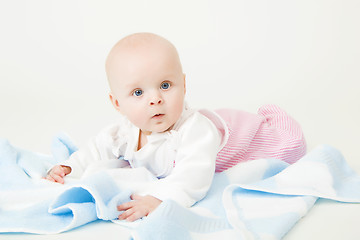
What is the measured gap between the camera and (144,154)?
224cm

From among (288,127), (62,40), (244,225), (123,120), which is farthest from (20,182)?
(62,40)

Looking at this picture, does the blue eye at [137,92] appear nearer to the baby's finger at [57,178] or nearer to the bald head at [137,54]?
the bald head at [137,54]

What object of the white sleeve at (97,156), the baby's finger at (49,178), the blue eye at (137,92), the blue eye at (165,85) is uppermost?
the blue eye at (165,85)

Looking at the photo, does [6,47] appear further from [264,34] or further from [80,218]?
[80,218]

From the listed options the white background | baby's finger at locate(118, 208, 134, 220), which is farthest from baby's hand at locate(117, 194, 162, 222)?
the white background

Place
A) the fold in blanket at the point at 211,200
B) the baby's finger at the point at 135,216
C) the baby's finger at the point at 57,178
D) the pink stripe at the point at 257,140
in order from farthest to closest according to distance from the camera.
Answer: the pink stripe at the point at 257,140 → the baby's finger at the point at 57,178 → the baby's finger at the point at 135,216 → the fold in blanket at the point at 211,200

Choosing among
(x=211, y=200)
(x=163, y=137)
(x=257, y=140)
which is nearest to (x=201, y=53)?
(x=257, y=140)

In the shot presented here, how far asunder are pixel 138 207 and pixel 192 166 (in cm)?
26

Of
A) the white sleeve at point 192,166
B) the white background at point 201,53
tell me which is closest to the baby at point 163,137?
the white sleeve at point 192,166

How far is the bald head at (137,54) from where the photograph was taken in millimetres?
2014

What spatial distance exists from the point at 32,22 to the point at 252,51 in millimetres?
1606

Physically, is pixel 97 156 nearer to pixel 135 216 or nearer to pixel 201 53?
pixel 135 216

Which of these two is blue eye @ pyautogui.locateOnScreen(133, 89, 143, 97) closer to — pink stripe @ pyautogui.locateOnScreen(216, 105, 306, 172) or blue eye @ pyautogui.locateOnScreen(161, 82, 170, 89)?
blue eye @ pyautogui.locateOnScreen(161, 82, 170, 89)

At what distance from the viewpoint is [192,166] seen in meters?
2.03
